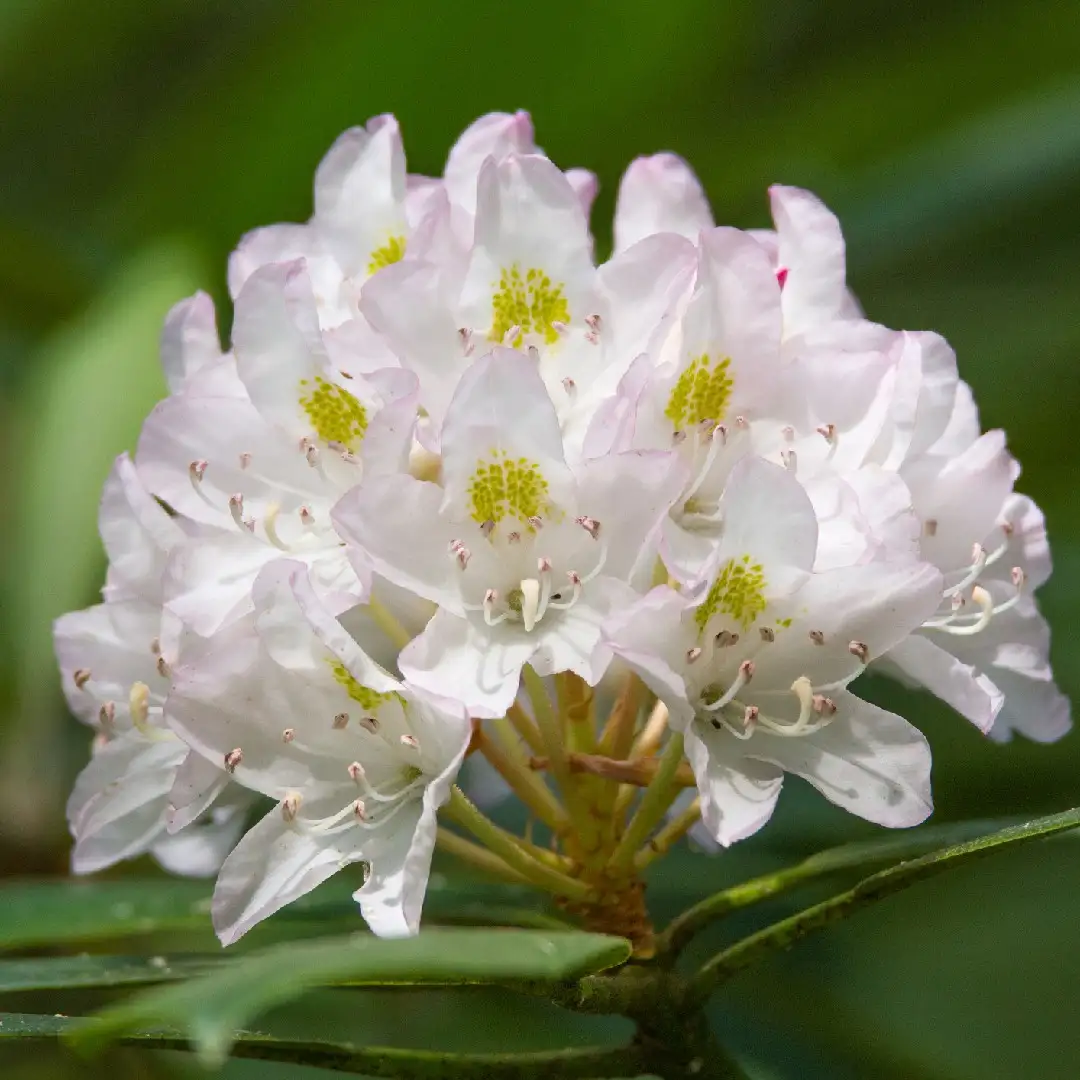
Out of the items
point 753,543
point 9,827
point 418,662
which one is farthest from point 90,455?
point 753,543

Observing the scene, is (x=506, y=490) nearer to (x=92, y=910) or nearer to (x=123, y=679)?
(x=123, y=679)

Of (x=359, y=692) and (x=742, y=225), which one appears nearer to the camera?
(x=359, y=692)

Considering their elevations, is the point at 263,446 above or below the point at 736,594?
above

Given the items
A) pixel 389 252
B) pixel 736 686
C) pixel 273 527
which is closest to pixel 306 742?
pixel 273 527

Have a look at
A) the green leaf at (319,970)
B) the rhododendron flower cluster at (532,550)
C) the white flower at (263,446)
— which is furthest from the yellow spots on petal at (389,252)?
the green leaf at (319,970)

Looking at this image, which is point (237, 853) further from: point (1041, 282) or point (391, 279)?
point (1041, 282)
